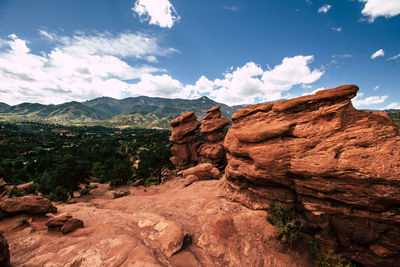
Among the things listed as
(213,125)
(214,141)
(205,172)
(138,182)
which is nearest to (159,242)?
(205,172)

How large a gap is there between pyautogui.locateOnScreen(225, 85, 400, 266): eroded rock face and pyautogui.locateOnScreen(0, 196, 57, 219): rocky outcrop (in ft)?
61.7

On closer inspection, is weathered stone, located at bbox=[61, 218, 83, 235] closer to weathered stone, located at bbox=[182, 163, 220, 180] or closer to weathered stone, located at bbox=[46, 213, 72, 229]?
weathered stone, located at bbox=[46, 213, 72, 229]

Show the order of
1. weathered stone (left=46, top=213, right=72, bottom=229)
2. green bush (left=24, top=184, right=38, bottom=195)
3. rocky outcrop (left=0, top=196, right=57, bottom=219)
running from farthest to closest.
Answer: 1. green bush (left=24, top=184, right=38, bottom=195)
2. rocky outcrop (left=0, top=196, right=57, bottom=219)
3. weathered stone (left=46, top=213, right=72, bottom=229)

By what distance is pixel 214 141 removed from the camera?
3978 centimetres

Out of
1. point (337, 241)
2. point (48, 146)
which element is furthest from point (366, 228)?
point (48, 146)

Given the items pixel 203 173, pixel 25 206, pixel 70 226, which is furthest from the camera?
pixel 203 173

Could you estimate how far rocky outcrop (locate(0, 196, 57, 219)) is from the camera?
496 inches

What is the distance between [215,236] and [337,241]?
8.12 m

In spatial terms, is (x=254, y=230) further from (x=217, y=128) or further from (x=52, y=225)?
(x=217, y=128)

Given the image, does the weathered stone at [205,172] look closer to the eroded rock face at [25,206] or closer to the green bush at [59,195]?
the eroded rock face at [25,206]

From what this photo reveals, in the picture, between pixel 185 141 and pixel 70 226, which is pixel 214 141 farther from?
pixel 70 226

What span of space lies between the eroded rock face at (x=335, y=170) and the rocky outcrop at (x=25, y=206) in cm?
1881

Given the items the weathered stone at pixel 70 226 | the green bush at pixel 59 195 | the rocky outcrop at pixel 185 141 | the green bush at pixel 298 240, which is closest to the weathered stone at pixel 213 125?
A: the rocky outcrop at pixel 185 141

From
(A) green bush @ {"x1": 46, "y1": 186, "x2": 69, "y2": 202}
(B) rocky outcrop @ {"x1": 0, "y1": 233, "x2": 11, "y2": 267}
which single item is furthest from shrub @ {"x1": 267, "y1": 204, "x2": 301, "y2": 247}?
(A) green bush @ {"x1": 46, "y1": 186, "x2": 69, "y2": 202}
